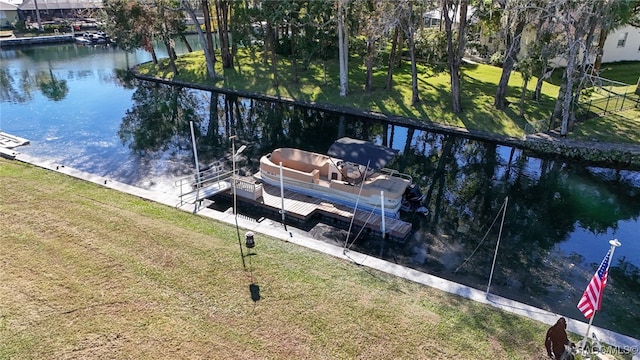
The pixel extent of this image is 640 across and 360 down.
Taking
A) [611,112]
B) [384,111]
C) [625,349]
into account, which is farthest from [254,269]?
[611,112]

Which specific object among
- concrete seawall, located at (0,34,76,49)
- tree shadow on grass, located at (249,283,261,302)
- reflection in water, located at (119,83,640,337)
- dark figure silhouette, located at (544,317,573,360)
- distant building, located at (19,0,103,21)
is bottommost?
reflection in water, located at (119,83,640,337)

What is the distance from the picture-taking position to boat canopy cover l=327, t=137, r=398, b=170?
61.5ft

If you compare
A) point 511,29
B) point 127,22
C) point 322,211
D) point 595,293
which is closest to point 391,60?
point 511,29

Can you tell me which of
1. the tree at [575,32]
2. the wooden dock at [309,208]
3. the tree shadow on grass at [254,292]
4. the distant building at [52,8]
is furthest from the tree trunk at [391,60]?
the distant building at [52,8]

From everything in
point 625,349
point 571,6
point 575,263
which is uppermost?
point 571,6

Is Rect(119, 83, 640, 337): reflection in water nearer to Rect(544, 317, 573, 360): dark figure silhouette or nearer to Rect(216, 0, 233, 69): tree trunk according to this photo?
Rect(544, 317, 573, 360): dark figure silhouette

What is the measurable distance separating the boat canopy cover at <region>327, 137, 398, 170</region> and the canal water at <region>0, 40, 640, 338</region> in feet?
9.37

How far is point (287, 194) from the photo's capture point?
19688mm

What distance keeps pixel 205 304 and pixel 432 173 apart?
50.9ft

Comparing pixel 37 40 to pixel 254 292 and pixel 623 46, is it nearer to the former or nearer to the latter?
pixel 254 292

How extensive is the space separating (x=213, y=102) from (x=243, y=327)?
27.8 meters

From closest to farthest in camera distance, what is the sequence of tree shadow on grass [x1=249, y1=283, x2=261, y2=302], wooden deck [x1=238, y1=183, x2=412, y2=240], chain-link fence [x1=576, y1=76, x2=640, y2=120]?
1. tree shadow on grass [x1=249, y1=283, x2=261, y2=302]
2. wooden deck [x1=238, y1=183, x2=412, y2=240]
3. chain-link fence [x1=576, y1=76, x2=640, y2=120]

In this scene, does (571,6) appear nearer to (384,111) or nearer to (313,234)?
(384,111)

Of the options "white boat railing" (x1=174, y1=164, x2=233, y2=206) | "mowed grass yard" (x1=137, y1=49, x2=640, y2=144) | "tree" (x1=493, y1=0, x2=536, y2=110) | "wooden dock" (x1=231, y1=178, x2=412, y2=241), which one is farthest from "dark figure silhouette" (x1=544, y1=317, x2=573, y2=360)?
"mowed grass yard" (x1=137, y1=49, x2=640, y2=144)
